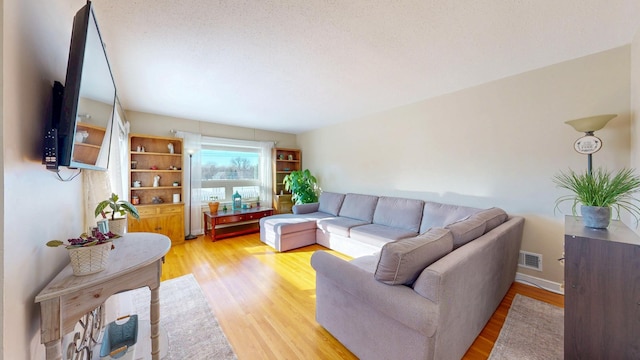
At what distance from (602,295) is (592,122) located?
1484 millimetres

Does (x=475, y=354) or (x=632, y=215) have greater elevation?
(x=632, y=215)

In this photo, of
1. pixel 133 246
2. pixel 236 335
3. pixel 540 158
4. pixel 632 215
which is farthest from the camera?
pixel 540 158

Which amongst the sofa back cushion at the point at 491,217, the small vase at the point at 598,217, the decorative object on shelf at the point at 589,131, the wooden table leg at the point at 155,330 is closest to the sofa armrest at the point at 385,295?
the wooden table leg at the point at 155,330

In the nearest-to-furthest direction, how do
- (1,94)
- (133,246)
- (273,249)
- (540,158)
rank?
(1,94) → (133,246) → (540,158) → (273,249)

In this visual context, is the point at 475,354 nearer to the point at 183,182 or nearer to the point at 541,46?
the point at 541,46

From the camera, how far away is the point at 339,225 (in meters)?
3.36

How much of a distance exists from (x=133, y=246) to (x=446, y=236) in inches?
80.8

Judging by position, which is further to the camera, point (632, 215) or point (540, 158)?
point (540, 158)

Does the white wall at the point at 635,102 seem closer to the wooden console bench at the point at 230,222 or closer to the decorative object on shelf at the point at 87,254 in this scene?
the decorative object on shelf at the point at 87,254

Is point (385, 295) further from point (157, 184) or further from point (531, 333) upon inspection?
point (157, 184)

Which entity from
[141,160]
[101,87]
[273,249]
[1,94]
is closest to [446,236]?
[1,94]

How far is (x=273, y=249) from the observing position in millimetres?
3570

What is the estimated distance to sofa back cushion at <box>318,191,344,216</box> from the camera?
4.17 m

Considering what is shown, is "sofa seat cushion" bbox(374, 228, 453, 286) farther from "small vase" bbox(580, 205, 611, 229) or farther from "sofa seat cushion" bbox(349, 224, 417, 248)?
"sofa seat cushion" bbox(349, 224, 417, 248)
